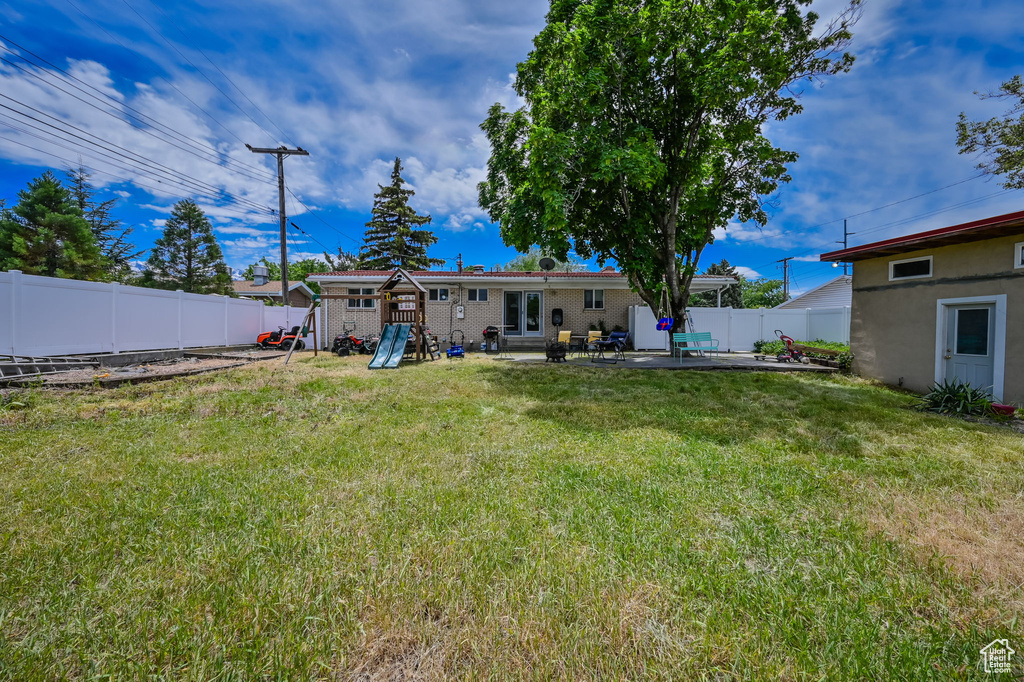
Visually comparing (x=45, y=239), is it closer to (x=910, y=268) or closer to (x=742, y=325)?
(x=742, y=325)

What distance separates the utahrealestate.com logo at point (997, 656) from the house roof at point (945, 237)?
320 inches

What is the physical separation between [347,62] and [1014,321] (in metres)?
16.1

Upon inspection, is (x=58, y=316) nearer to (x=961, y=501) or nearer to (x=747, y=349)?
(x=961, y=501)

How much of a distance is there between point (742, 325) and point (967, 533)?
15.8 m

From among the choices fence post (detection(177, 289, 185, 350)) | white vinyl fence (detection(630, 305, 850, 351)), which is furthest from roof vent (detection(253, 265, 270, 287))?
white vinyl fence (detection(630, 305, 850, 351))

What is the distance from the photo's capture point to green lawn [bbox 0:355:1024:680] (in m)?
1.54

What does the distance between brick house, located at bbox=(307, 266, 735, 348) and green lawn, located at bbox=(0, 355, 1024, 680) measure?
12.4 m

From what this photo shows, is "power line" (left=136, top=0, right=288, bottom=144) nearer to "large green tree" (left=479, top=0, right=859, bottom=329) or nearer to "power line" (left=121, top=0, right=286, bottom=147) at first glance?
"power line" (left=121, top=0, right=286, bottom=147)

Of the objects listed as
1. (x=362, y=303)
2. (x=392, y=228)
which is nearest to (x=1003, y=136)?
(x=362, y=303)

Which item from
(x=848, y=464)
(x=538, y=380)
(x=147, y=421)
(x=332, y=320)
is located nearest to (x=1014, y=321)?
(x=848, y=464)

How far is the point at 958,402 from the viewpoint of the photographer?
6.03m

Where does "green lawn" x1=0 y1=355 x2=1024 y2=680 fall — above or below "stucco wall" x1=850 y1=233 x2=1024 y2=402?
below

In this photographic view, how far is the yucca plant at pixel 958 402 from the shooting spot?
19.4 ft

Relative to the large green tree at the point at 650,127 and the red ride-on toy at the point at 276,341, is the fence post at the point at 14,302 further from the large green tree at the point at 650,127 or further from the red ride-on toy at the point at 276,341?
the large green tree at the point at 650,127
